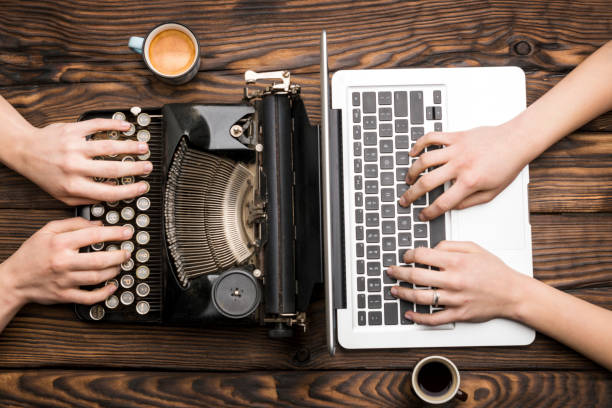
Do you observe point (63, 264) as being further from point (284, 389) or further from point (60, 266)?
point (284, 389)

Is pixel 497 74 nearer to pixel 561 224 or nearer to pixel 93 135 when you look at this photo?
pixel 561 224

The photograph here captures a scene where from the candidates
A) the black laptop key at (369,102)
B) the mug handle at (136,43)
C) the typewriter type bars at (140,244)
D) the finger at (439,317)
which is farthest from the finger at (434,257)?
the mug handle at (136,43)

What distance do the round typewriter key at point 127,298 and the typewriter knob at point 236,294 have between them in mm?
258

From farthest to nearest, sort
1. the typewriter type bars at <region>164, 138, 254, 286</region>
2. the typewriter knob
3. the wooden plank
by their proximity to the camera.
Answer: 1. the wooden plank
2. the typewriter type bars at <region>164, 138, 254, 286</region>
3. the typewriter knob

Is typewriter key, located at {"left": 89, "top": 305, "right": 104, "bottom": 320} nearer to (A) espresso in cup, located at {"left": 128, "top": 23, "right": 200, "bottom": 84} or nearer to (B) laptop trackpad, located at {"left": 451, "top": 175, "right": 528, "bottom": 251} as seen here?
(A) espresso in cup, located at {"left": 128, "top": 23, "right": 200, "bottom": 84}

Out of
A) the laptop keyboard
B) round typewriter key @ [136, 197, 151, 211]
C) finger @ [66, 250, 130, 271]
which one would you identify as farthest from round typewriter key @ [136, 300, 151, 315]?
the laptop keyboard

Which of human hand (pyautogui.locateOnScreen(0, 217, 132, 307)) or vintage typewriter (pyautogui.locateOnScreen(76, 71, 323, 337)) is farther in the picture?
human hand (pyautogui.locateOnScreen(0, 217, 132, 307))

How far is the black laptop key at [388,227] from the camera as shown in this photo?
3.69ft

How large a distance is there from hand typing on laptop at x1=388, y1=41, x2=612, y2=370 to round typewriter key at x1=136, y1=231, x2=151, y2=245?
55 cm

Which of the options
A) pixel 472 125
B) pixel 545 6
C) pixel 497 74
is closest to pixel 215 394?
pixel 472 125

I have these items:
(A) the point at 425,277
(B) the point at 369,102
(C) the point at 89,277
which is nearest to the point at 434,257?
(A) the point at 425,277

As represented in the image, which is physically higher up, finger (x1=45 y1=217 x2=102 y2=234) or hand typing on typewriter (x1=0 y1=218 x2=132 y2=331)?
finger (x1=45 y1=217 x2=102 y2=234)

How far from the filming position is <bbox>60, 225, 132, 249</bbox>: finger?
1.09 metres

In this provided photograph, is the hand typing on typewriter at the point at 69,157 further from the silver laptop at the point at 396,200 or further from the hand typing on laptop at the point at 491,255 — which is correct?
the hand typing on laptop at the point at 491,255
